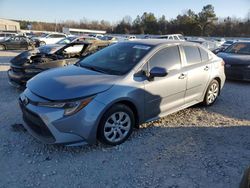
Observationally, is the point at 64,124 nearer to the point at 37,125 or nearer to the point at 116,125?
the point at 37,125

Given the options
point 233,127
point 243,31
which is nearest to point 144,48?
point 233,127

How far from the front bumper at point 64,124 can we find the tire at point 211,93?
122 inches

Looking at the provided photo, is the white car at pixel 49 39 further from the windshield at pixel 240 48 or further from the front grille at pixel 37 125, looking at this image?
the front grille at pixel 37 125

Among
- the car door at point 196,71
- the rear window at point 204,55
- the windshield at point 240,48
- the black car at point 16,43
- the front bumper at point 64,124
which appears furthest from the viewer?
the black car at point 16,43

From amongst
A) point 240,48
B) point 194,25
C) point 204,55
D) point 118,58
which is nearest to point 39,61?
point 118,58

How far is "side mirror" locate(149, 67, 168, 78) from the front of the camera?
4160 millimetres

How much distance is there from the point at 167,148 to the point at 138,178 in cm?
92

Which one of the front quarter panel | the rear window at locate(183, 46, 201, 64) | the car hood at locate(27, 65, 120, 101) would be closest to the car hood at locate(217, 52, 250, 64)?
the rear window at locate(183, 46, 201, 64)

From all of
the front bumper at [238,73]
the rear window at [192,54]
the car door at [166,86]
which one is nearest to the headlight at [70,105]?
the car door at [166,86]

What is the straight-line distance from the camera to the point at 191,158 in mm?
3699

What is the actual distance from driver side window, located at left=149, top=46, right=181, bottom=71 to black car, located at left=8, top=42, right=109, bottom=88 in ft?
9.87

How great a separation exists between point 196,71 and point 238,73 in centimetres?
447

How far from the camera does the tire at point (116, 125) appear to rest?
12.3 ft

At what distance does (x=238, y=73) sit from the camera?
8.89 m
